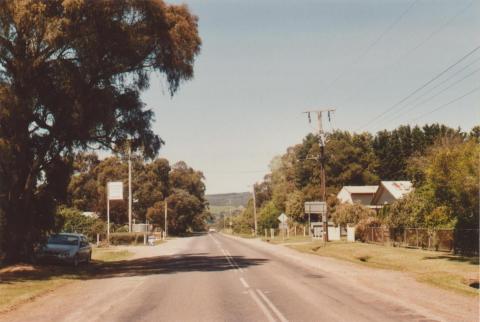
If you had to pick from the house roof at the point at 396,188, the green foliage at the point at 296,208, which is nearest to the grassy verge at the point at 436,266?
the house roof at the point at 396,188

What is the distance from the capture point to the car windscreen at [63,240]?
26.5 m

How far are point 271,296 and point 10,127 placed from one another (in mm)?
13357

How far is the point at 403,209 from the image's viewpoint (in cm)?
3991

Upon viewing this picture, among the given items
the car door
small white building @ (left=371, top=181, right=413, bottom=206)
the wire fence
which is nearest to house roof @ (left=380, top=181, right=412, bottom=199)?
small white building @ (left=371, top=181, right=413, bottom=206)

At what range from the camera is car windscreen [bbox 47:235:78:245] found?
26489 millimetres

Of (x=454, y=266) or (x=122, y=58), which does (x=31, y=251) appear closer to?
(x=122, y=58)

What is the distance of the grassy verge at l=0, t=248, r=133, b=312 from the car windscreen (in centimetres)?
145

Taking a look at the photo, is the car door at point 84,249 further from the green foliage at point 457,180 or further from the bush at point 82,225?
the bush at point 82,225

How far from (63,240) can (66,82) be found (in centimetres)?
898

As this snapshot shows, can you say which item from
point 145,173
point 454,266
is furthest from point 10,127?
point 145,173

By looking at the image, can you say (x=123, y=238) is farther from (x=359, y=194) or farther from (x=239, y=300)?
(x=239, y=300)

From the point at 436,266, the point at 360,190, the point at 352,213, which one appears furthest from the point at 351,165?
the point at 436,266

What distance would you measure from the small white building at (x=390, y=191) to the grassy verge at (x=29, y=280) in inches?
1624

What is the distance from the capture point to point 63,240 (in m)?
26.8
